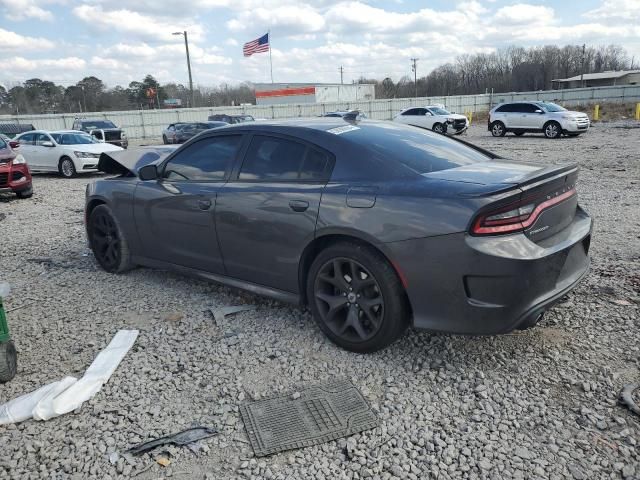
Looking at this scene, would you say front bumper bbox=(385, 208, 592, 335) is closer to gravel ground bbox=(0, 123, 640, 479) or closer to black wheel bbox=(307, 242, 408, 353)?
black wheel bbox=(307, 242, 408, 353)

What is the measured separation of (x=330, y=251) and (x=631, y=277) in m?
3.02

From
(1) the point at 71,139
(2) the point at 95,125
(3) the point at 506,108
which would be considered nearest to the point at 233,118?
(2) the point at 95,125

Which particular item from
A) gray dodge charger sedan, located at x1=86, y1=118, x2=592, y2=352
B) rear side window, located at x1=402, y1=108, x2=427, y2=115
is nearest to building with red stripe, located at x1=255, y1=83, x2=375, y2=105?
rear side window, located at x1=402, y1=108, x2=427, y2=115

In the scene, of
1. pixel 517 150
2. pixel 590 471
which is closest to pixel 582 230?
pixel 590 471

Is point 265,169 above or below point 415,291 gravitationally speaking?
above

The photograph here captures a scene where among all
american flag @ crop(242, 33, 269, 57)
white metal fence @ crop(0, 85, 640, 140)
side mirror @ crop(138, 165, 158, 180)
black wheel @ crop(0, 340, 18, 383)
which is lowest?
black wheel @ crop(0, 340, 18, 383)

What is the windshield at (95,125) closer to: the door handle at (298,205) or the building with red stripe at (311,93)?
the door handle at (298,205)

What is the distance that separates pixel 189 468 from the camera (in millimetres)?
2520

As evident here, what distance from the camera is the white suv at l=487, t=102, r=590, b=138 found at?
2172cm

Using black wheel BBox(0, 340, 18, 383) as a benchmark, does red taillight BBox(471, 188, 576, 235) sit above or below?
above

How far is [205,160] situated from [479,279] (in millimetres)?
2553

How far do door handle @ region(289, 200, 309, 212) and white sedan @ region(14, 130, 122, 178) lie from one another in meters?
12.9

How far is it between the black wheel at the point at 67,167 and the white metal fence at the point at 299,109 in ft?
85.9

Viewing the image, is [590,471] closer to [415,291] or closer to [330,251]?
[415,291]
